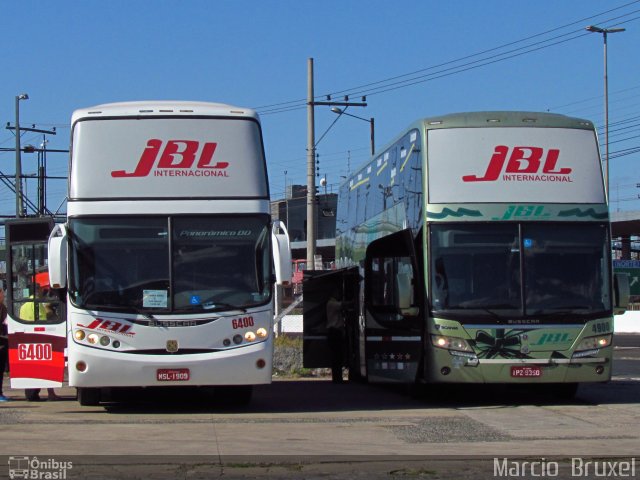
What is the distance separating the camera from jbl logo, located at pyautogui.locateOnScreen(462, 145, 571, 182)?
14.9m

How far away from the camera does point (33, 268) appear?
51.1 feet

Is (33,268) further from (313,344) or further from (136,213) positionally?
(313,344)

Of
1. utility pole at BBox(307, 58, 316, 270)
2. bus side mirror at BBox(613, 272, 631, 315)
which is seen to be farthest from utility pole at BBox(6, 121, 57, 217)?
bus side mirror at BBox(613, 272, 631, 315)

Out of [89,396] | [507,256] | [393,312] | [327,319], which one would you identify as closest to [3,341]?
[89,396]

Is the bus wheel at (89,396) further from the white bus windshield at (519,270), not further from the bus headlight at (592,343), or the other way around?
the bus headlight at (592,343)

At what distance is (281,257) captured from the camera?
13.3 m

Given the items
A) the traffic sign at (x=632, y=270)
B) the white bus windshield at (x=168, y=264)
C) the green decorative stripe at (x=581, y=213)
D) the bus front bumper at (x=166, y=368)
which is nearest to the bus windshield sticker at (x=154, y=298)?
the white bus windshield at (x=168, y=264)

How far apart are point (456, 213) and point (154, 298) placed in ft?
14.7

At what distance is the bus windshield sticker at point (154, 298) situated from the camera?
13.2m

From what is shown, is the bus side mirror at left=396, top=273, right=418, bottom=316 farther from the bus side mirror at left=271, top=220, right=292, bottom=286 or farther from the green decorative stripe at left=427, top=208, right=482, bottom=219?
the bus side mirror at left=271, top=220, right=292, bottom=286

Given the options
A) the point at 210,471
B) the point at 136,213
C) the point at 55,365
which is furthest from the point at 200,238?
the point at 210,471

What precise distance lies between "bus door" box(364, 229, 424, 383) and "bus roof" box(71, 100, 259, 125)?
3.20 meters

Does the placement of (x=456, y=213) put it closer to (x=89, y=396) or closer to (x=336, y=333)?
(x=89, y=396)

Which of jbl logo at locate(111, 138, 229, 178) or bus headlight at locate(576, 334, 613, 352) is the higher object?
jbl logo at locate(111, 138, 229, 178)
